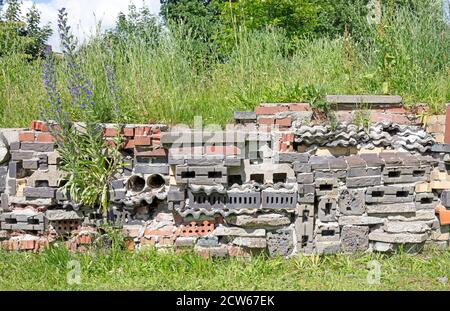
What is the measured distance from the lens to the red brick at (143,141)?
3.78 m

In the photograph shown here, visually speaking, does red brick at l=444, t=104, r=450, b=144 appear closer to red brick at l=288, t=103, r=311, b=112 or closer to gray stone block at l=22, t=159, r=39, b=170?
red brick at l=288, t=103, r=311, b=112

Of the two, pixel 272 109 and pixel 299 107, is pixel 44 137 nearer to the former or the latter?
pixel 272 109

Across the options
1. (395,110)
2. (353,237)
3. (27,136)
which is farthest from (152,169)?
(395,110)

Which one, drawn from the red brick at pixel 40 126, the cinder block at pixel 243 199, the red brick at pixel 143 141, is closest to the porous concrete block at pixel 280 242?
the cinder block at pixel 243 199

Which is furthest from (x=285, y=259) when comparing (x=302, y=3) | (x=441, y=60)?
(x=302, y=3)

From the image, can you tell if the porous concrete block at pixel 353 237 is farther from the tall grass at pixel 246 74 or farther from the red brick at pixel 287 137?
the tall grass at pixel 246 74

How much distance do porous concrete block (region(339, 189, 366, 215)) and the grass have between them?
1.45ft

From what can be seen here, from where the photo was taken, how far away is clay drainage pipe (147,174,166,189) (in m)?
3.92

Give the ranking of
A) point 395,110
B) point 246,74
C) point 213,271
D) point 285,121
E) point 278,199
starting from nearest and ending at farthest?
point 213,271
point 278,199
point 285,121
point 395,110
point 246,74

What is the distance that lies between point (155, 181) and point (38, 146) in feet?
3.94

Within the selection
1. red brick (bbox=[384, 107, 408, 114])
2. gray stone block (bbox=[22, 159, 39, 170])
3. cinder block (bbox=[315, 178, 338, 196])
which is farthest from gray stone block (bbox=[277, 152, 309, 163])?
gray stone block (bbox=[22, 159, 39, 170])

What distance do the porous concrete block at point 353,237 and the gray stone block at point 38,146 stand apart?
297 centimetres

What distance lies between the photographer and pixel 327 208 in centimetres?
380

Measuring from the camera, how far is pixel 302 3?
8.40 meters
